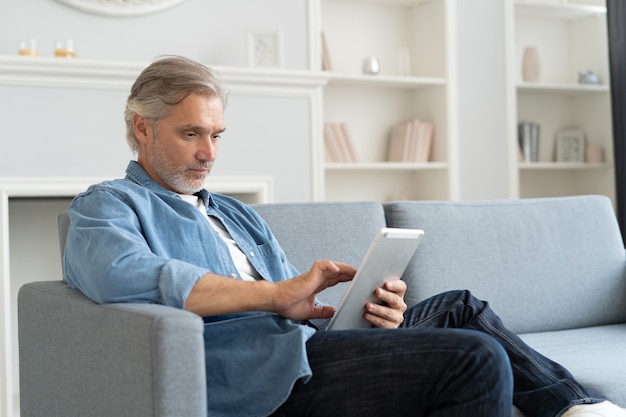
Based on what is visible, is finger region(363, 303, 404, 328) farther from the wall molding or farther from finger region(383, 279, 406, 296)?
the wall molding

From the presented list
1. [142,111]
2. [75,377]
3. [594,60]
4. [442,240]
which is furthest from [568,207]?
[594,60]

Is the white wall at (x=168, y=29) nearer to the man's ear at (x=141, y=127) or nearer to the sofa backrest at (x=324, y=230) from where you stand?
the sofa backrest at (x=324, y=230)

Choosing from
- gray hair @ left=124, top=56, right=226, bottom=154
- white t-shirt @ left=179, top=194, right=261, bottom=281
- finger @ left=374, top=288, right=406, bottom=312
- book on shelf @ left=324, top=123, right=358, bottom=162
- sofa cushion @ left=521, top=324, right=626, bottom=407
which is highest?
book on shelf @ left=324, top=123, right=358, bottom=162

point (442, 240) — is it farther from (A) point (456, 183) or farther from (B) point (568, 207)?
(A) point (456, 183)

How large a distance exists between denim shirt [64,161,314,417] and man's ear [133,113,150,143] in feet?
0.48

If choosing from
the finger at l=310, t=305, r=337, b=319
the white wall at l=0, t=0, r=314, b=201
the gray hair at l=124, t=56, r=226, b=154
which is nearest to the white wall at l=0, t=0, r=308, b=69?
the white wall at l=0, t=0, r=314, b=201

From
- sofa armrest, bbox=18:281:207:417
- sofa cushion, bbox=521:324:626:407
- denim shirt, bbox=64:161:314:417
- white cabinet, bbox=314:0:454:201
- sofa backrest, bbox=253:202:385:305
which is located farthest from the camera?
white cabinet, bbox=314:0:454:201

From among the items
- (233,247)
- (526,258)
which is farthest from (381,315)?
(526,258)

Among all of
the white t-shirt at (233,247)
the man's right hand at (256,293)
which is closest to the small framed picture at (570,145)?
the white t-shirt at (233,247)

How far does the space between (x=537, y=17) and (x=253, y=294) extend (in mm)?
4014

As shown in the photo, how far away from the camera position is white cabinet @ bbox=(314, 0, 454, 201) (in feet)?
15.3

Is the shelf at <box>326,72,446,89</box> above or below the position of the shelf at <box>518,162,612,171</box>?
above

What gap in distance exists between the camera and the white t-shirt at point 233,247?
1981mm

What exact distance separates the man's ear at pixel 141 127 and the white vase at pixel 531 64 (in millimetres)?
3439
